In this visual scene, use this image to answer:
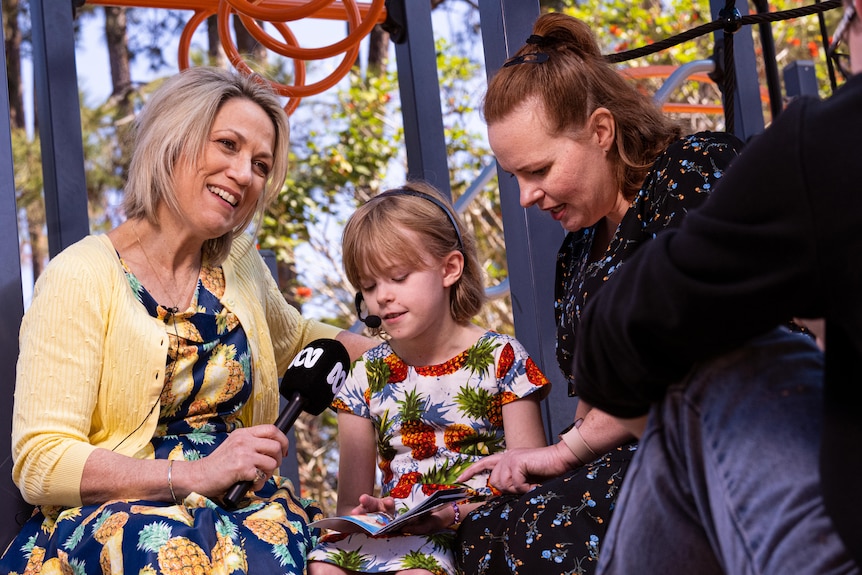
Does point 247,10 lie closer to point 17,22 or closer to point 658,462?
point 658,462

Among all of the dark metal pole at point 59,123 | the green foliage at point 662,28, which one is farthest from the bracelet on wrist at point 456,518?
the green foliage at point 662,28

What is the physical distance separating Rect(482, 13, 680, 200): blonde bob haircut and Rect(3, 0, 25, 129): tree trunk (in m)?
7.16

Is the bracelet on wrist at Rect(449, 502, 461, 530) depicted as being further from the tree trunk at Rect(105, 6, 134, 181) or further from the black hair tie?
the tree trunk at Rect(105, 6, 134, 181)

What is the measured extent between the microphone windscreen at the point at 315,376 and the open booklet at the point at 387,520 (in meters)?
0.22

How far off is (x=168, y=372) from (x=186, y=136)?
0.53 metres

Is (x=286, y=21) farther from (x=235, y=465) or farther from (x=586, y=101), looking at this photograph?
(x=235, y=465)

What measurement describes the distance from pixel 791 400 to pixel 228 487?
1.24m

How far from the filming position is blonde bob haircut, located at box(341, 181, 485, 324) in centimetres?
239

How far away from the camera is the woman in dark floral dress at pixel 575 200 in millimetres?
1828

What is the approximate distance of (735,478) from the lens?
102cm

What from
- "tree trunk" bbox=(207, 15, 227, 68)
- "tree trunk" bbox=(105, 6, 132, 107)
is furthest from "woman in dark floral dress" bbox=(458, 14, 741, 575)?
"tree trunk" bbox=(105, 6, 132, 107)

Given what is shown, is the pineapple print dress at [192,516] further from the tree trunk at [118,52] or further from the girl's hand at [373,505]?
the tree trunk at [118,52]

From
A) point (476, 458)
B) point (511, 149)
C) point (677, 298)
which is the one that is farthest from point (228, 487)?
point (677, 298)

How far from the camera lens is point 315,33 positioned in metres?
9.32
